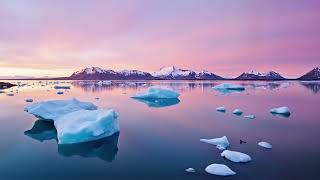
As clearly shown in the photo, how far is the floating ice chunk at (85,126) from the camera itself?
764 centimetres

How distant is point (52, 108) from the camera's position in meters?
10.6

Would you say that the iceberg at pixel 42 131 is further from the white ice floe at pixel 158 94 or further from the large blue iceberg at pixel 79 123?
the white ice floe at pixel 158 94

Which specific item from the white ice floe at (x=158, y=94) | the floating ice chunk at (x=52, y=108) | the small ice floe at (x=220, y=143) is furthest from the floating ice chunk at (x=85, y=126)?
the white ice floe at (x=158, y=94)

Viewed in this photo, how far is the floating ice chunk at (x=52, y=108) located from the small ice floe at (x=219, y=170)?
614cm

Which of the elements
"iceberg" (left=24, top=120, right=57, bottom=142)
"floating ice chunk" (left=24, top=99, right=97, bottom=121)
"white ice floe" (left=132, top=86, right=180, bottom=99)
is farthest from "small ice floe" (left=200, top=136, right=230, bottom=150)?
"white ice floe" (left=132, top=86, right=180, bottom=99)

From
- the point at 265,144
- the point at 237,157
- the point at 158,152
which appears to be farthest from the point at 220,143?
the point at 158,152

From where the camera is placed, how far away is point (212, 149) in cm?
695

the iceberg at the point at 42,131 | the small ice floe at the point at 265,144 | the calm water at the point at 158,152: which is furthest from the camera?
the iceberg at the point at 42,131

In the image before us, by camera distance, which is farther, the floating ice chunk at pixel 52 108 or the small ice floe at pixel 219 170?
the floating ice chunk at pixel 52 108

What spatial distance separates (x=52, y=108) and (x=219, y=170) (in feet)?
24.0

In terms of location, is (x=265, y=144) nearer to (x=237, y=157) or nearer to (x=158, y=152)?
(x=237, y=157)

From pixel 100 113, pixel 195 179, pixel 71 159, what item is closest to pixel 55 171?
pixel 71 159

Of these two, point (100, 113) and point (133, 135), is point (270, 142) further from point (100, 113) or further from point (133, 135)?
point (100, 113)

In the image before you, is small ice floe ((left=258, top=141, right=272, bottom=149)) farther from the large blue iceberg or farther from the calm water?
the large blue iceberg
